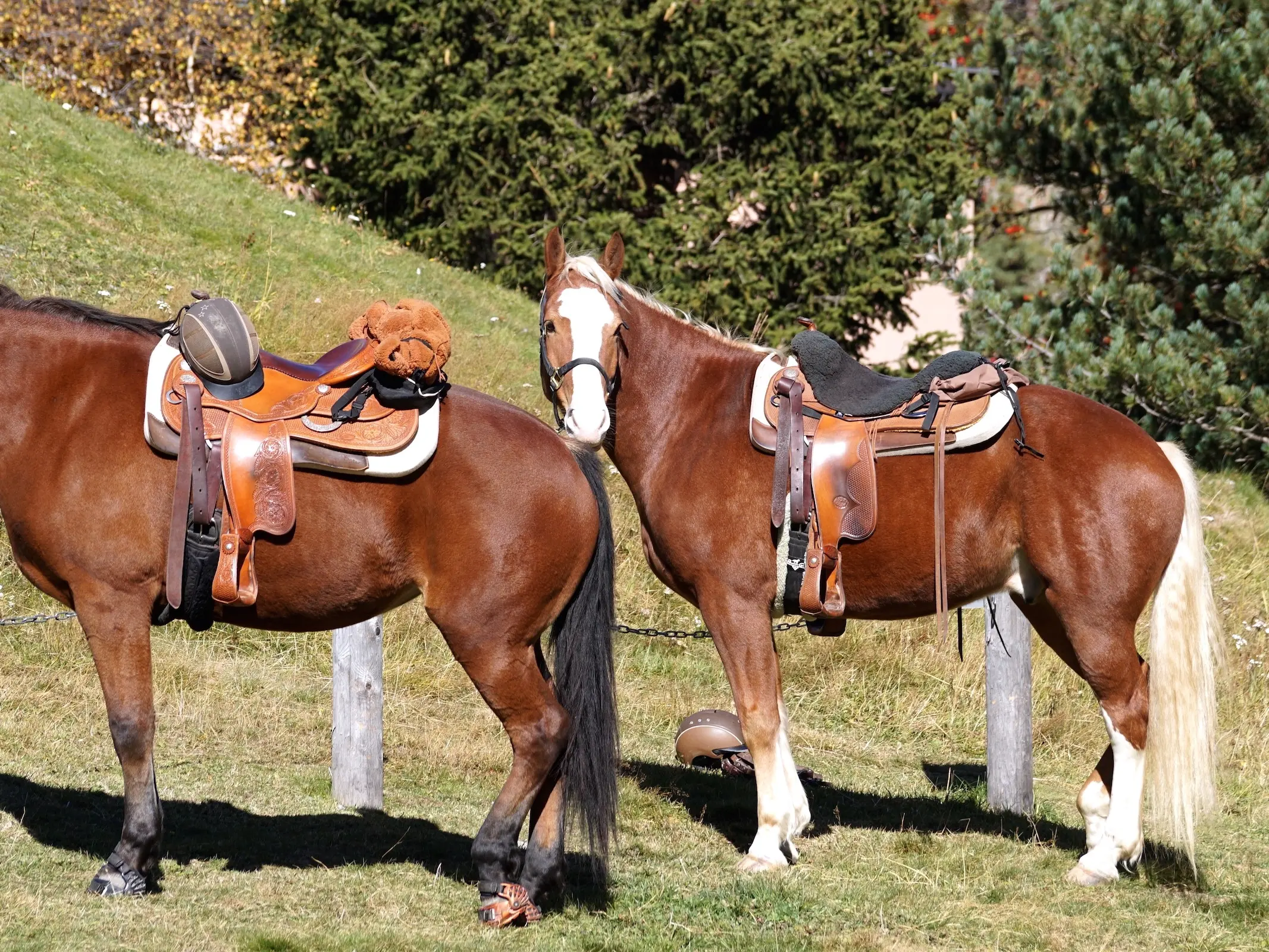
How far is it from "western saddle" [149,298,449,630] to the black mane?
1.05 ft

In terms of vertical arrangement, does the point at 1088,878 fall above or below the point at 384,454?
below

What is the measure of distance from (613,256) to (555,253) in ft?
0.79

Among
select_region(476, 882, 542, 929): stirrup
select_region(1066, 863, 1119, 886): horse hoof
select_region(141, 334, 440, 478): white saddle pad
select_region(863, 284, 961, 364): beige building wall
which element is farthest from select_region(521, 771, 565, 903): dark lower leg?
select_region(863, 284, 961, 364): beige building wall

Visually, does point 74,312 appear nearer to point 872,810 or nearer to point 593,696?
point 593,696

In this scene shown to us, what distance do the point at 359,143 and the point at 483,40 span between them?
1813 mm

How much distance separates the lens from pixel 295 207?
14148mm

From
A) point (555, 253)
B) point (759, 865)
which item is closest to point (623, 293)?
point (555, 253)

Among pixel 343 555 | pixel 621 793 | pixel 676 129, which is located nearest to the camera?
pixel 343 555

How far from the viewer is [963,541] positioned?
5.21m

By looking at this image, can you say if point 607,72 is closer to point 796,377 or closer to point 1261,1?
point 1261,1

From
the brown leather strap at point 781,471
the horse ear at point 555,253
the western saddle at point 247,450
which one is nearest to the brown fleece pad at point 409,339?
the western saddle at point 247,450

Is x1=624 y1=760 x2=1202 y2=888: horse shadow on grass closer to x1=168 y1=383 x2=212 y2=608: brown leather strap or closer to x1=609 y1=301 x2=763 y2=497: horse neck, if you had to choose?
x1=609 y1=301 x2=763 y2=497: horse neck

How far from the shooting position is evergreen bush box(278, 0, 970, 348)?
47.8 ft

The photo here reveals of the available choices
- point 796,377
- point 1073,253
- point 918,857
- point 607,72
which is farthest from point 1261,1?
point 918,857
